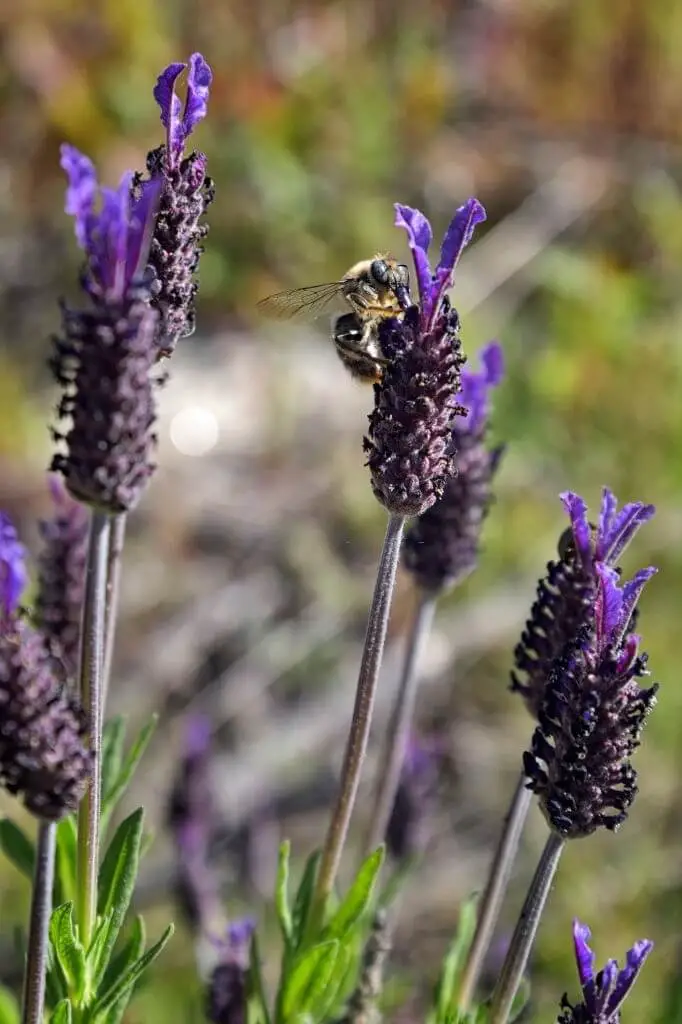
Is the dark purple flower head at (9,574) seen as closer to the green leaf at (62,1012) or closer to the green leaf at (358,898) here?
the green leaf at (62,1012)

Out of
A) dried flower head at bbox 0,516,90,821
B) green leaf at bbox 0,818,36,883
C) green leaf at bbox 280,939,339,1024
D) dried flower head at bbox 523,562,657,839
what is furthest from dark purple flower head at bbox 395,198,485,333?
green leaf at bbox 0,818,36,883

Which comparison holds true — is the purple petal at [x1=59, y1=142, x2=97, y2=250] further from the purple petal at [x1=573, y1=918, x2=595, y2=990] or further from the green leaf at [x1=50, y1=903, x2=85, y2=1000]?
the purple petal at [x1=573, y1=918, x2=595, y2=990]

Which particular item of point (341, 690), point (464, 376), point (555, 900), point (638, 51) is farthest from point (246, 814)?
point (638, 51)

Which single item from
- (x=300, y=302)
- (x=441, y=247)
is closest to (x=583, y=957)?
(x=441, y=247)

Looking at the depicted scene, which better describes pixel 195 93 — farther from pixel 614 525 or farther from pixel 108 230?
pixel 614 525

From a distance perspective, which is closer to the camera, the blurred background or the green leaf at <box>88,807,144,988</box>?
the green leaf at <box>88,807,144,988</box>

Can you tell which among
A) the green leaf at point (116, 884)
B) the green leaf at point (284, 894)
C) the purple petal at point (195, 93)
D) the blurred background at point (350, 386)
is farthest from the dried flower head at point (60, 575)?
the blurred background at point (350, 386)
